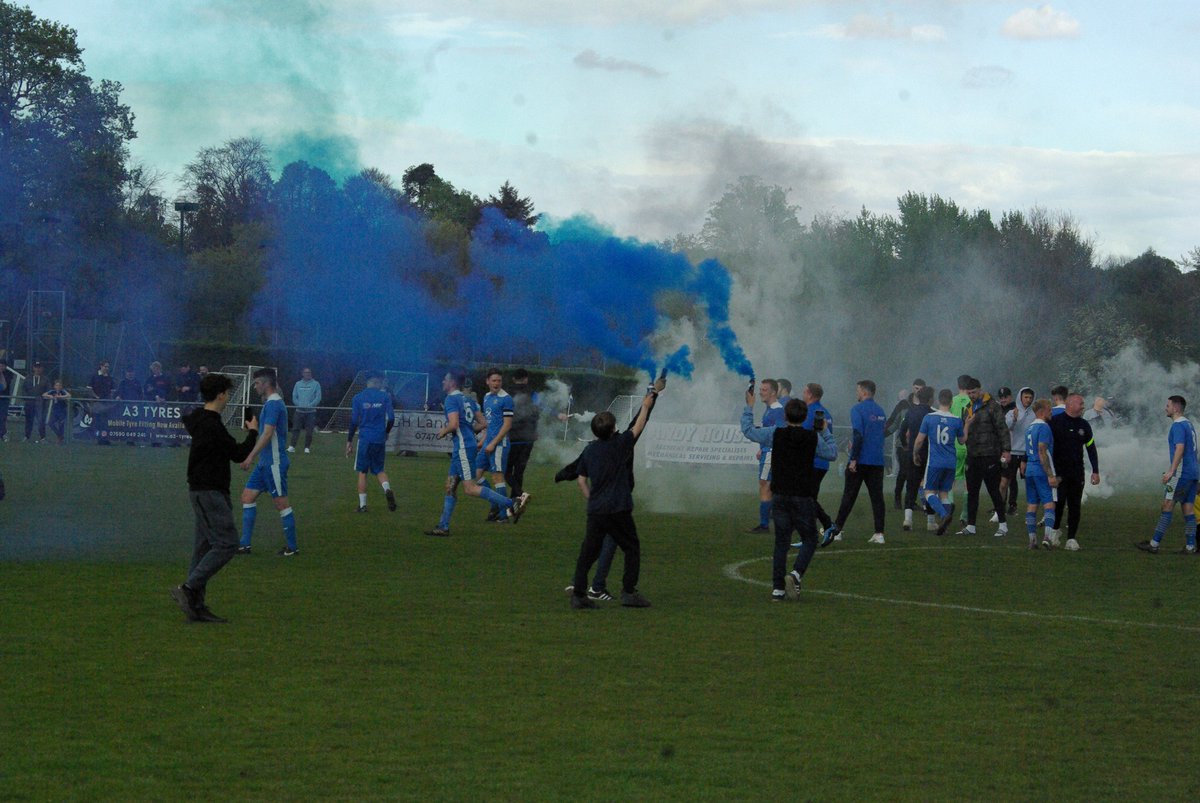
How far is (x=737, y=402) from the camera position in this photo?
131ft

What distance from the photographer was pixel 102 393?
3338cm

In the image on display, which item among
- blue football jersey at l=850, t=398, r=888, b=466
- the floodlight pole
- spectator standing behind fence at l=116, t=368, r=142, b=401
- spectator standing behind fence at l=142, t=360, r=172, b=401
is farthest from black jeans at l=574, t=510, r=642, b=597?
the floodlight pole

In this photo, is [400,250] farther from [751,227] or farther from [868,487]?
[868,487]

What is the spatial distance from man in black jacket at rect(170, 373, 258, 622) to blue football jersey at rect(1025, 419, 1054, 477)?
1032 centimetres

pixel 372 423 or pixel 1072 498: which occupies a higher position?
pixel 372 423

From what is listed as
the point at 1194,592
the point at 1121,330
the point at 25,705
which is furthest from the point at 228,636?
the point at 1121,330

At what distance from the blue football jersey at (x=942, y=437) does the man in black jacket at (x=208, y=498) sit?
10627 mm

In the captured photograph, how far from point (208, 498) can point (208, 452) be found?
34 centimetres

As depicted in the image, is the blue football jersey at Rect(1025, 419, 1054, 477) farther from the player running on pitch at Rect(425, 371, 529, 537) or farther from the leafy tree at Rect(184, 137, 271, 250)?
the leafy tree at Rect(184, 137, 271, 250)

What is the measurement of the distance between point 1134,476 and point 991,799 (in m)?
33.8

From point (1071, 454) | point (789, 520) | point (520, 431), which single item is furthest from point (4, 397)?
point (789, 520)

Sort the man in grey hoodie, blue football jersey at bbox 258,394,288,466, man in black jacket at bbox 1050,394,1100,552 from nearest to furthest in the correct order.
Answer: blue football jersey at bbox 258,394,288,466
man in black jacket at bbox 1050,394,1100,552
the man in grey hoodie

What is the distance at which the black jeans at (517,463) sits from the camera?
65.4 feet

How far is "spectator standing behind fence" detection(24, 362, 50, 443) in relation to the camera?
3269 cm
